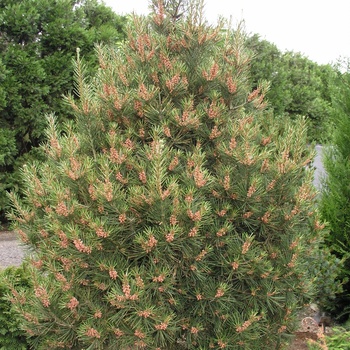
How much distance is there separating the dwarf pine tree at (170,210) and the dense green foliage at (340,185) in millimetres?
2309

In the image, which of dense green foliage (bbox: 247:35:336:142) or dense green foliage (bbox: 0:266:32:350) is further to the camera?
dense green foliage (bbox: 247:35:336:142)

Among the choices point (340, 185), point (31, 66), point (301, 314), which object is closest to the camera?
point (301, 314)

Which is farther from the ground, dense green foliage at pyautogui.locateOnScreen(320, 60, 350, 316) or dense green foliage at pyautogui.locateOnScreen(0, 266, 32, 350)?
dense green foliage at pyautogui.locateOnScreen(320, 60, 350, 316)

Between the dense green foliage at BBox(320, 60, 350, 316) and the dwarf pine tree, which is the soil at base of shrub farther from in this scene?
the dwarf pine tree

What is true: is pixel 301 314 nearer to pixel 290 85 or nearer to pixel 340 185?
pixel 340 185

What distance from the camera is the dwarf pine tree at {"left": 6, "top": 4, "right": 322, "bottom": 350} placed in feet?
8.46

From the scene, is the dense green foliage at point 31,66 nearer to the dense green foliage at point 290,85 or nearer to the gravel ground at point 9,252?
the gravel ground at point 9,252

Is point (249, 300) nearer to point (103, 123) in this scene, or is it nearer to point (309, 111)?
point (103, 123)

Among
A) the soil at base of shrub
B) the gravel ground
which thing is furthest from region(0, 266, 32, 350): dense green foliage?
the soil at base of shrub

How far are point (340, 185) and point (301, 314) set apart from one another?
1.67 m

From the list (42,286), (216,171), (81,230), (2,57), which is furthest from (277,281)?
(2,57)

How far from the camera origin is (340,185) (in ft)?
17.5

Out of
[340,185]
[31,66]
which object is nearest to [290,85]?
[31,66]

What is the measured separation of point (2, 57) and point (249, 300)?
8761 mm
